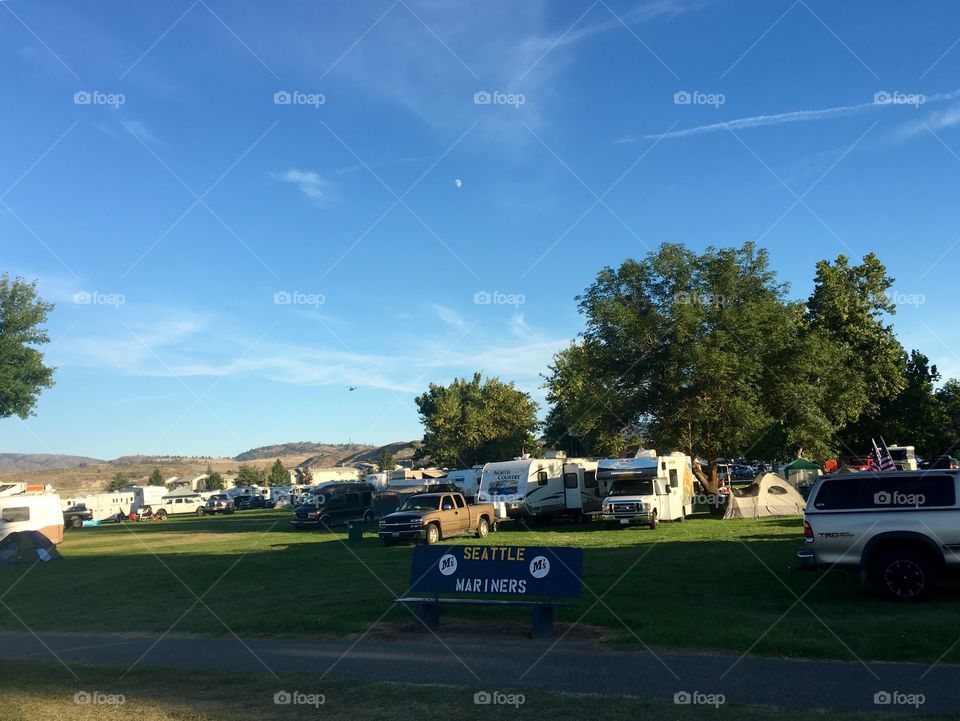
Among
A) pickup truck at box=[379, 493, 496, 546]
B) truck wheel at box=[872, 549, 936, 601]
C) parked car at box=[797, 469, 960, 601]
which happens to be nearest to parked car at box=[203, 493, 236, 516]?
pickup truck at box=[379, 493, 496, 546]

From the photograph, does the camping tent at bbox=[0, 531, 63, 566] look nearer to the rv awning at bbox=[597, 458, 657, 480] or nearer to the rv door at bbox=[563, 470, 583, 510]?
the rv door at bbox=[563, 470, 583, 510]

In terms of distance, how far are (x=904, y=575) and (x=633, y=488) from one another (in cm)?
1785

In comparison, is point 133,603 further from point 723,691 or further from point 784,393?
point 784,393

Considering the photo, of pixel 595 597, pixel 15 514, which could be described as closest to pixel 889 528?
pixel 595 597

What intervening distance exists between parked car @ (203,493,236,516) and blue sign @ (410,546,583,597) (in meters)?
57.0

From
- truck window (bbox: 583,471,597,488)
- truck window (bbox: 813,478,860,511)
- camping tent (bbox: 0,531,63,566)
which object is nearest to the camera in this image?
truck window (bbox: 813,478,860,511)

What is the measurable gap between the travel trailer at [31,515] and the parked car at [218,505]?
3465 cm

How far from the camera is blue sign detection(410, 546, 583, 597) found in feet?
35.4

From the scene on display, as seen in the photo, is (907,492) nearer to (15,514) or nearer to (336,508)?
(15,514)

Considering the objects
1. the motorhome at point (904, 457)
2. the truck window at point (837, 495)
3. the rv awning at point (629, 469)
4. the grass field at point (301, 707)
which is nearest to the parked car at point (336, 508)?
the rv awning at point (629, 469)

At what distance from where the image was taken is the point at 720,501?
35.0m

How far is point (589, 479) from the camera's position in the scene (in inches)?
1335

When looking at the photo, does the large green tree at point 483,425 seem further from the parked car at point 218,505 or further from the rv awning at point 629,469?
the rv awning at point 629,469

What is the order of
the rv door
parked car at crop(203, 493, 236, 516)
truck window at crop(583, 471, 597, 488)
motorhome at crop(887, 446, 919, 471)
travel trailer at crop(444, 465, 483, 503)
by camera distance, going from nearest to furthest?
the rv door → truck window at crop(583, 471, 597, 488) → motorhome at crop(887, 446, 919, 471) → travel trailer at crop(444, 465, 483, 503) → parked car at crop(203, 493, 236, 516)
